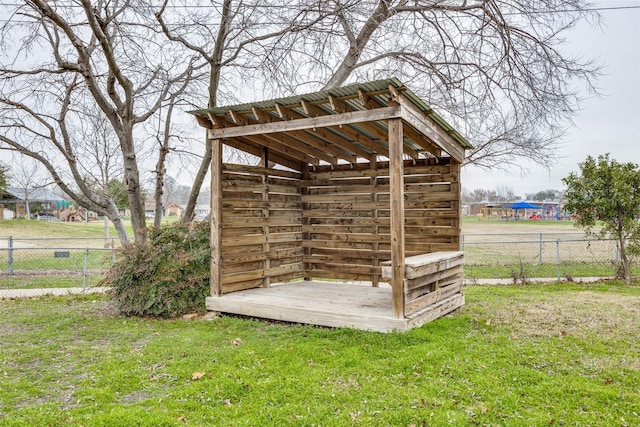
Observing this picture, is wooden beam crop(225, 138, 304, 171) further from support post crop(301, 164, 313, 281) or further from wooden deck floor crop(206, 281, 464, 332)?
wooden deck floor crop(206, 281, 464, 332)

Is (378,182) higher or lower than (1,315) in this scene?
higher

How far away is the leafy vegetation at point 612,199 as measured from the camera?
850 centimetres

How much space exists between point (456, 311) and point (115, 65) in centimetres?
627

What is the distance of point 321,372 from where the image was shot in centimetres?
356

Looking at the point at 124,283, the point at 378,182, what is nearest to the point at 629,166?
the point at 378,182

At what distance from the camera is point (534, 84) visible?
7164 millimetres

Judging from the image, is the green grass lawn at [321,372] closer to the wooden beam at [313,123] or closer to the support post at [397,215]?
the support post at [397,215]

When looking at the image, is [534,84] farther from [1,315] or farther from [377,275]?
[1,315]

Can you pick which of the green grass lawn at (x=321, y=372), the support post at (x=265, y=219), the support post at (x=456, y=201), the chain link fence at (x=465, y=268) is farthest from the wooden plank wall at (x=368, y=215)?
the chain link fence at (x=465, y=268)

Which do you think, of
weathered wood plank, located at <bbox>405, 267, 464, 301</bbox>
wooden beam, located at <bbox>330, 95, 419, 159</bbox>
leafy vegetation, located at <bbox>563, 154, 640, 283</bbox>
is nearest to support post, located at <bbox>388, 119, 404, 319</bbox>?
weathered wood plank, located at <bbox>405, 267, 464, 301</bbox>

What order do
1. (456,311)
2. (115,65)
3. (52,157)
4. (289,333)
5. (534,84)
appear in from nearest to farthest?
(289,333)
(456,311)
(115,65)
(534,84)
(52,157)

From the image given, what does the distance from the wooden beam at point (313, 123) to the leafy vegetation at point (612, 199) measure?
21.2 ft

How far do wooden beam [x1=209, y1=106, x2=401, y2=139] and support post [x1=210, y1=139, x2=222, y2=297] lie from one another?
1.04ft

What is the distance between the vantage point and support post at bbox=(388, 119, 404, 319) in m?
4.52
